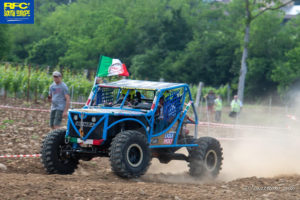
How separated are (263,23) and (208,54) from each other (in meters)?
12.7

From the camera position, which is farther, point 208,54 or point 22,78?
point 208,54

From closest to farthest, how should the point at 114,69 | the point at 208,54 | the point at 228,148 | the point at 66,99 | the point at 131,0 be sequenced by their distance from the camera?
the point at 114,69, the point at 66,99, the point at 228,148, the point at 208,54, the point at 131,0

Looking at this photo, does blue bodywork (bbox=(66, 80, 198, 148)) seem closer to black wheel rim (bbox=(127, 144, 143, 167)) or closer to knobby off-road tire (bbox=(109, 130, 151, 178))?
knobby off-road tire (bbox=(109, 130, 151, 178))

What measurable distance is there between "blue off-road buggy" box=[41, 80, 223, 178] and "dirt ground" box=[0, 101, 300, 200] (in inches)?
14.5

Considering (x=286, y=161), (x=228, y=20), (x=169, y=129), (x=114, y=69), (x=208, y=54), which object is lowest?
(x=286, y=161)

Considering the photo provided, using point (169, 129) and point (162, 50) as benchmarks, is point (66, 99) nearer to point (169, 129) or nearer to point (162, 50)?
point (169, 129)

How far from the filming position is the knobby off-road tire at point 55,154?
9.26 metres

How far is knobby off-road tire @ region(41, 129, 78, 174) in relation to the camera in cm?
926

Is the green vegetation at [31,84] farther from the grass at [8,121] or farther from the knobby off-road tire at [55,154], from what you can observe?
the knobby off-road tire at [55,154]

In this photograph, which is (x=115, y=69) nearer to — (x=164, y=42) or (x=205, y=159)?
(x=205, y=159)

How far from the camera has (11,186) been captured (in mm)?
7105

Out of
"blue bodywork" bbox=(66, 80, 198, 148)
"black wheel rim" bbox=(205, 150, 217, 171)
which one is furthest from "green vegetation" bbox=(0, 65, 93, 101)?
"black wheel rim" bbox=(205, 150, 217, 171)

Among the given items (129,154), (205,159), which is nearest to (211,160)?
(205,159)

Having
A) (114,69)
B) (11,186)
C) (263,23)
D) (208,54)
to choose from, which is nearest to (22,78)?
(114,69)
